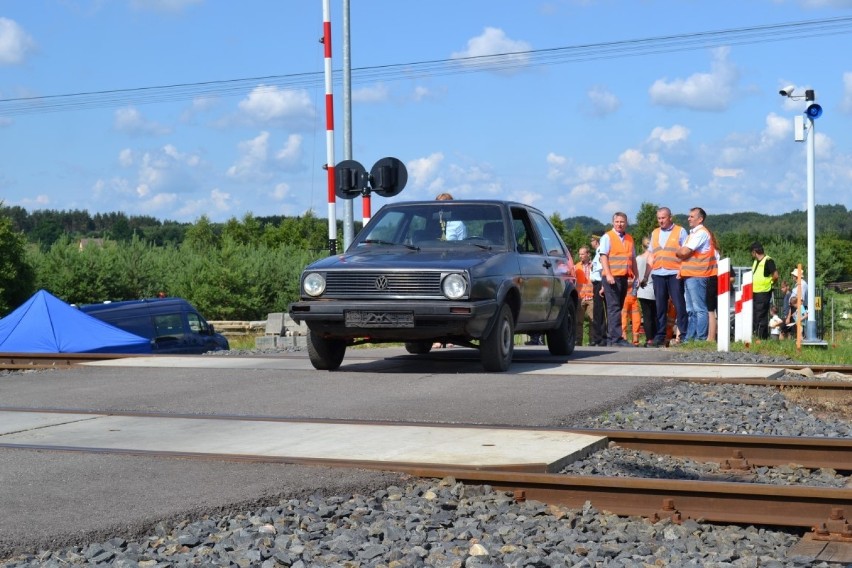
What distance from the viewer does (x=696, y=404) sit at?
914 cm

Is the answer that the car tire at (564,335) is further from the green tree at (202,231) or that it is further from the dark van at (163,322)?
the green tree at (202,231)

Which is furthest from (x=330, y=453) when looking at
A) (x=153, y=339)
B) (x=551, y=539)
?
(x=153, y=339)

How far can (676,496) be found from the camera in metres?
5.35

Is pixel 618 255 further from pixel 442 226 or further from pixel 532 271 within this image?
pixel 442 226

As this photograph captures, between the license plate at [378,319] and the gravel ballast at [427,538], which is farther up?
the license plate at [378,319]

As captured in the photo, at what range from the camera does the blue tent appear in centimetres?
1850

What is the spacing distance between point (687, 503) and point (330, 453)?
2.09 meters

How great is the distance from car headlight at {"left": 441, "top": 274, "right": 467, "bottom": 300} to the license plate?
1.23 feet

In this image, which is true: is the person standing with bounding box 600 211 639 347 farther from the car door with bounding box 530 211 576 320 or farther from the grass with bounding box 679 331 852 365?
the car door with bounding box 530 211 576 320

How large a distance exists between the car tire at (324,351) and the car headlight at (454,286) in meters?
1.46

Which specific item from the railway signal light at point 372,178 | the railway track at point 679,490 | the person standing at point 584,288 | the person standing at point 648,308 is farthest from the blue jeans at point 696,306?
the railway track at point 679,490

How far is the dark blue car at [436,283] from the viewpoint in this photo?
10570mm

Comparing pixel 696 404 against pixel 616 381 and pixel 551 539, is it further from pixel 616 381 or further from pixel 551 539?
pixel 551 539

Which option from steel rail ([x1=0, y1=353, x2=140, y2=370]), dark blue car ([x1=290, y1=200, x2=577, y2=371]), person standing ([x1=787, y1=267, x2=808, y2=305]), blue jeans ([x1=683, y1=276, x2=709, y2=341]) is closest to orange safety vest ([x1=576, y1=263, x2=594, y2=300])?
blue jeans ([x1=683, y1=276, x2=709, y2=341])
